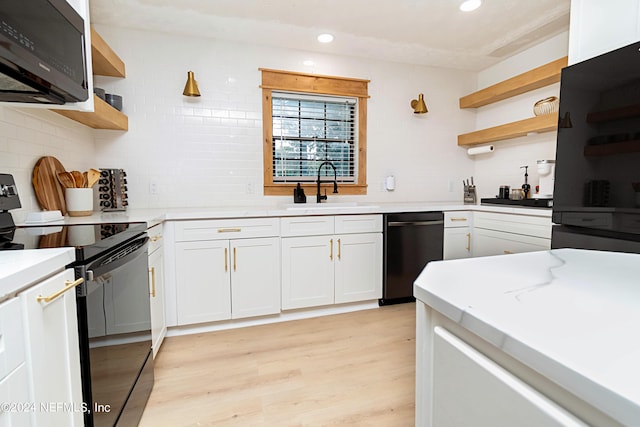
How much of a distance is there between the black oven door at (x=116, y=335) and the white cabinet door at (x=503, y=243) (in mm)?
2898

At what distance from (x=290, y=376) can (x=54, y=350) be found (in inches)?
53.7

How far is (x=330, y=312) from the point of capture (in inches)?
116

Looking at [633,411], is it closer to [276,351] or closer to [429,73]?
[276,351]

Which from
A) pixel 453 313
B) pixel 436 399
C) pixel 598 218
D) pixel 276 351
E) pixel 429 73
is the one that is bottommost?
pixel 276 351

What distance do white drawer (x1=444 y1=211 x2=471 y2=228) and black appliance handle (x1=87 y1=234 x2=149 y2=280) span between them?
2700mm

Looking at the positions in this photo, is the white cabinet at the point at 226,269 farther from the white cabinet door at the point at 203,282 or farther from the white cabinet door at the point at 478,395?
the white cabinet door at the point at 478,395

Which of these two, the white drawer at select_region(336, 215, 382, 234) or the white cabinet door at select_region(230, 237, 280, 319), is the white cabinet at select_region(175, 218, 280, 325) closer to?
the white cabinet door at select_region(230, 237, 280, 319)

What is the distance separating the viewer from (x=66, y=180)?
7.22 feet

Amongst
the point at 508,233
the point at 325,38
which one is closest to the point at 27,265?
the point at 325,38

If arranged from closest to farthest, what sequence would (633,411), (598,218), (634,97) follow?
1. (633,411)
2. (634,97)
3. (598,218)

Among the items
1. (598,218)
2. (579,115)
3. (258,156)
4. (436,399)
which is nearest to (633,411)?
(436,399)

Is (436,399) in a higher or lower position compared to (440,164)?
lower

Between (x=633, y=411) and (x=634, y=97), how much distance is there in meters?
1.36

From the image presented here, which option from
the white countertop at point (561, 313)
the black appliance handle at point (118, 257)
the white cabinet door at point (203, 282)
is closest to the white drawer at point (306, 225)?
the white cabinet door at point (203, 282)
